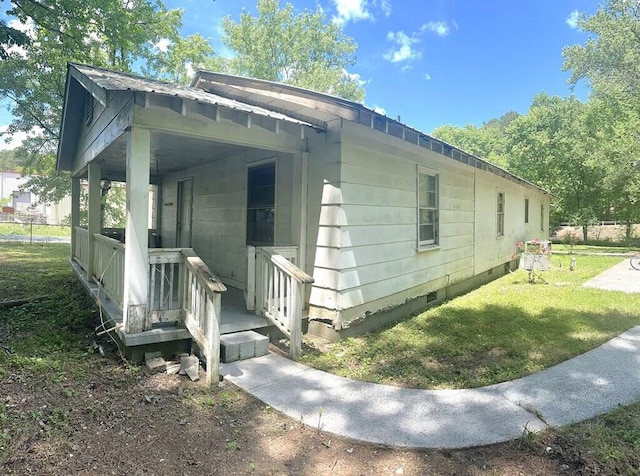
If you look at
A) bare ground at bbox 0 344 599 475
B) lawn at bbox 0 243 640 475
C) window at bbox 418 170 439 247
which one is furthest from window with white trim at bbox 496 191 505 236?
bare ground at bbox 0 344 599 475

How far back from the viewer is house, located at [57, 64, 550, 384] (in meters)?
4.06

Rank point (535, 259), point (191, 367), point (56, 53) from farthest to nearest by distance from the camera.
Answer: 1. point (56, 53)
2. point (535, 259)
3. point (191, 367)

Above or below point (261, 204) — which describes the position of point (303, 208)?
below

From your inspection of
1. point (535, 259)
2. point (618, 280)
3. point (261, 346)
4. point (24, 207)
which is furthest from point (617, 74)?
point (24, 207)

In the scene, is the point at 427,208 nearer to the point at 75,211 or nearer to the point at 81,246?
the point at 81,246

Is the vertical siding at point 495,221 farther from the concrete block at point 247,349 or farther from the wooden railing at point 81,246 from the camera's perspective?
the wooden railing at point 81,246

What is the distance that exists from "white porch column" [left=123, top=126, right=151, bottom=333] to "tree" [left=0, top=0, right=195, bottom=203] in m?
8.48

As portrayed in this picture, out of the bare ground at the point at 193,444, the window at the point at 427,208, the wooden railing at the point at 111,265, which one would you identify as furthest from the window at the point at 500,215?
the wooden railing at the point at 111,265

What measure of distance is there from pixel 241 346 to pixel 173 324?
88 cm

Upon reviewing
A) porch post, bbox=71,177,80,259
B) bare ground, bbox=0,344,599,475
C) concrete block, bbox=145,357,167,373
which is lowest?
bare ground, bbox=0,344,599,475

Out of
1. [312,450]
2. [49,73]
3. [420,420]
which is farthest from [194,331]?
[49,73]

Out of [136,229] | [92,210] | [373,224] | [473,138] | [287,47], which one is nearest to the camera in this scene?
[136,229]

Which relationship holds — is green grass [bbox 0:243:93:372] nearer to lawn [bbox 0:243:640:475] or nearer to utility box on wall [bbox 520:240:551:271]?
lawn [bbox 0:243:640:475]

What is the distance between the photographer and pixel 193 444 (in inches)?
107
